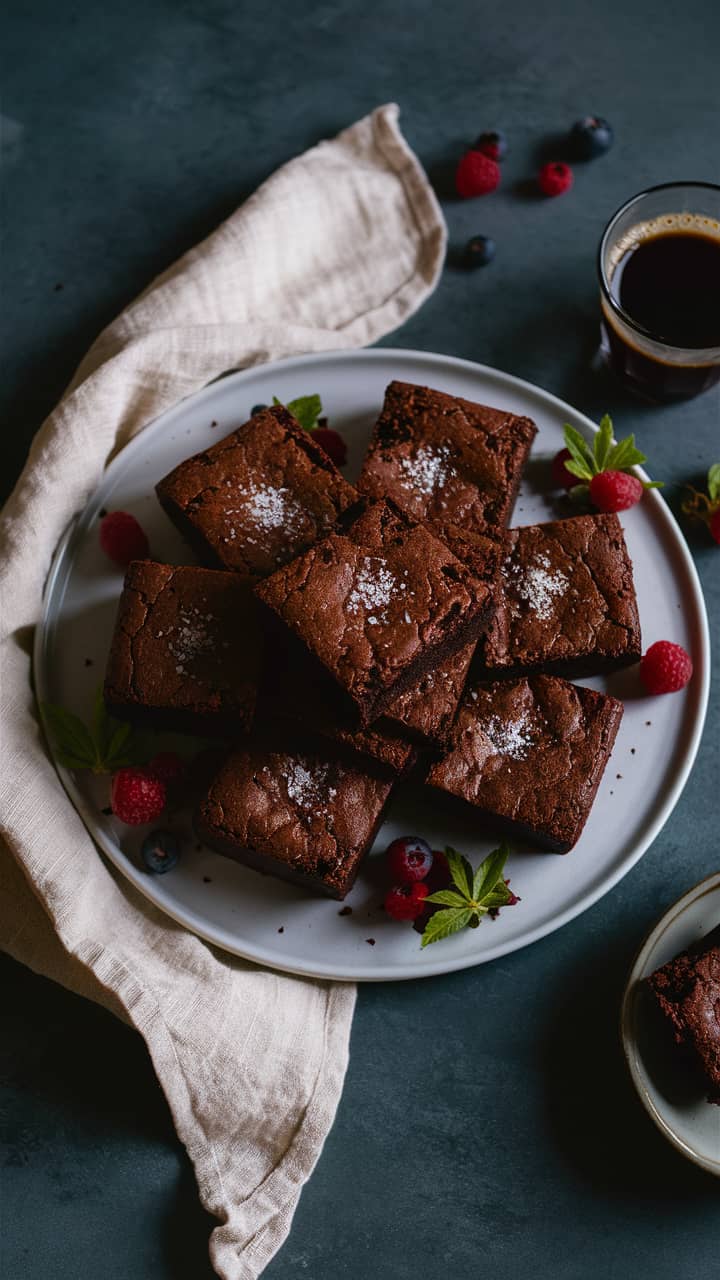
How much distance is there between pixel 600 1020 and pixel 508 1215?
0.63m

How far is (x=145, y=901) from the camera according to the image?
11.1ft

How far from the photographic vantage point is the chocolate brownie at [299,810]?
10.4 ft

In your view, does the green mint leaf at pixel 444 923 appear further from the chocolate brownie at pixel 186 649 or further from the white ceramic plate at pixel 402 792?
the chocolate brownie at pixel 186 649

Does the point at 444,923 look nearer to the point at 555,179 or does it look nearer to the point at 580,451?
the point at 580,451

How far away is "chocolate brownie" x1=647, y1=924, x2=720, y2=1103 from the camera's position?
122 inches

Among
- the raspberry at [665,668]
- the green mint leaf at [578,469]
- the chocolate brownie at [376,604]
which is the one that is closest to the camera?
Answer: the chocolate brownie at [376,604]

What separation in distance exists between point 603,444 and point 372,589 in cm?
96

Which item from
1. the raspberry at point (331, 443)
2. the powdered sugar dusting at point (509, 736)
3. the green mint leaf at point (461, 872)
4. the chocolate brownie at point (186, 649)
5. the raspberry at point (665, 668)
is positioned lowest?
the green mint leaf at point (461, 872)

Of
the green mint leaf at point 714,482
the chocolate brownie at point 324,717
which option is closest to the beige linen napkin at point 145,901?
the chocolate brownie at point 324,717

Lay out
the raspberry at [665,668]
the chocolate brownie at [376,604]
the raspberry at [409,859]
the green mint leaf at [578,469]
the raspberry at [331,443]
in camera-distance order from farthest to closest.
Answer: the raspberry at [331,443] → the green mint leaf at [578,469] → the raspberry at [665,668] → the raspberry at [409,859] → the chocolate brownie at [376,604]

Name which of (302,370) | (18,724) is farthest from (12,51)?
(18,724)

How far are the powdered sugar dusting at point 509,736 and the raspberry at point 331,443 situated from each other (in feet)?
3.32

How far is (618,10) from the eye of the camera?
13.5 ft

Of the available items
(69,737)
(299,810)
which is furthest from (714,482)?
(69,737)
